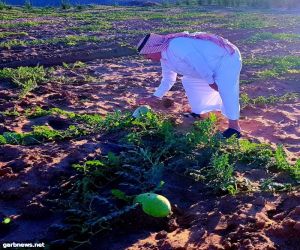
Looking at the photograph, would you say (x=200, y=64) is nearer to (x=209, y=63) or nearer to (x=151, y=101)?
(x=209, y=63)

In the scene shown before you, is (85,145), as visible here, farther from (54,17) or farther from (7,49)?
(54,17)

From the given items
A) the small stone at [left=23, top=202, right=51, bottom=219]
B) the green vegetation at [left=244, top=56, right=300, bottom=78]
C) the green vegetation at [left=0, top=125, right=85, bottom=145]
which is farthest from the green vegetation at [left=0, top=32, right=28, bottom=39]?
the small stone at [left=23, top=202, right=51, bottom=219]

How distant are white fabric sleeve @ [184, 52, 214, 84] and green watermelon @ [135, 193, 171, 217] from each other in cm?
202

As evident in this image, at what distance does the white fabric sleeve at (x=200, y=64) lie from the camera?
470 centimetres

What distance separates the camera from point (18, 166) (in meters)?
3.85

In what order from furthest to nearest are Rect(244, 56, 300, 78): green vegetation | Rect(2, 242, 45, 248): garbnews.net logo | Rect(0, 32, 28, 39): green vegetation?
Rect(0, 32, 28, 39): green vegetation
Rect(244, 56, 300, 78): green vegetation
Rect(2, 242, 45, 248): garbnews.net logo

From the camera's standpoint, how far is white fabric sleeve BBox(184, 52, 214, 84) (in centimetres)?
470

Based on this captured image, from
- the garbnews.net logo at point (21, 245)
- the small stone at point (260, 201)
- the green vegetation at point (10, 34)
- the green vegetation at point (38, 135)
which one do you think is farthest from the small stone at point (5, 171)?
the green vegetation at point (10, 34)

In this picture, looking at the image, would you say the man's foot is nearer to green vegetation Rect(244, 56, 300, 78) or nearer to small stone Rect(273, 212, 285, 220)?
small stone Rect(273, 212, 285, 220)

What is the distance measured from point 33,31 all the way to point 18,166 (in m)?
9.90

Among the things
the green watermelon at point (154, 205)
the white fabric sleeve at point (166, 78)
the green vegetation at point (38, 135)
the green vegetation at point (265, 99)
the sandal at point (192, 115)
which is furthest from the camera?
the green vegetation at point (265, 99)

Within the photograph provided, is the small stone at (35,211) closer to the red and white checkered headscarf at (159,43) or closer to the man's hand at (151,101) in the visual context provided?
the red and white checkered headscarf at (159,43)

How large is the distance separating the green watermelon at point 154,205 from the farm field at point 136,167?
9cm

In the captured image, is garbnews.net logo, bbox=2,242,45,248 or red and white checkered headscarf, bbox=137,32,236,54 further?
red and white checkered headscarf, bbox=137,32,236,54
